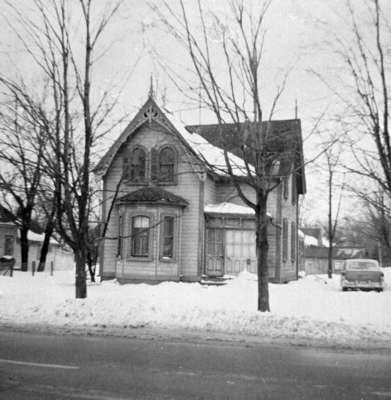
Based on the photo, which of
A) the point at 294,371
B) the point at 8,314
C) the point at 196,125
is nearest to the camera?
the point at 294,371

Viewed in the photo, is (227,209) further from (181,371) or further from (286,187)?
(181,371)

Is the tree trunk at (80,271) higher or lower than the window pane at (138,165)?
lower

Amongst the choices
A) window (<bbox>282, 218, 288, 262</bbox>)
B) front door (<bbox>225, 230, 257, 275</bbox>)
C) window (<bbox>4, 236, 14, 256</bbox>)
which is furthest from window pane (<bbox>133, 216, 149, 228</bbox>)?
window (<bbox>4, 236, 14, 256</bbox>)

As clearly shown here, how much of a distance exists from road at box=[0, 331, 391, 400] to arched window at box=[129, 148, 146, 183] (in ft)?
45.3

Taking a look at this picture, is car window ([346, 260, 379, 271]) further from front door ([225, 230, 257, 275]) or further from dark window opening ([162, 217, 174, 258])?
dark window opening ([162, 217, 174, 258])

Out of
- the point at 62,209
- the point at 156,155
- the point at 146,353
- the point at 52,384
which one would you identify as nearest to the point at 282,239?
the point at 156,155

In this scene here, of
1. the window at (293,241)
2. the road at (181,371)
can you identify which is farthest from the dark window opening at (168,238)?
the road at (181,371)

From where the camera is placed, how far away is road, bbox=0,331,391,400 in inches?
240

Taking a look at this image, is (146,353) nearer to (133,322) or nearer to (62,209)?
(133,322)

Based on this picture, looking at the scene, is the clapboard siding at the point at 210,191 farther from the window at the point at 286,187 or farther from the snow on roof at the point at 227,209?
the window at the point at 286,187

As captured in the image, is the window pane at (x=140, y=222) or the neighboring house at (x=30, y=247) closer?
the window pane at (x=140, y=222)

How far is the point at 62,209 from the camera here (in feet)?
→ 48.8

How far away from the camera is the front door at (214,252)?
22.9m

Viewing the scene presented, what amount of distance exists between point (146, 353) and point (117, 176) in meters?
15.5
